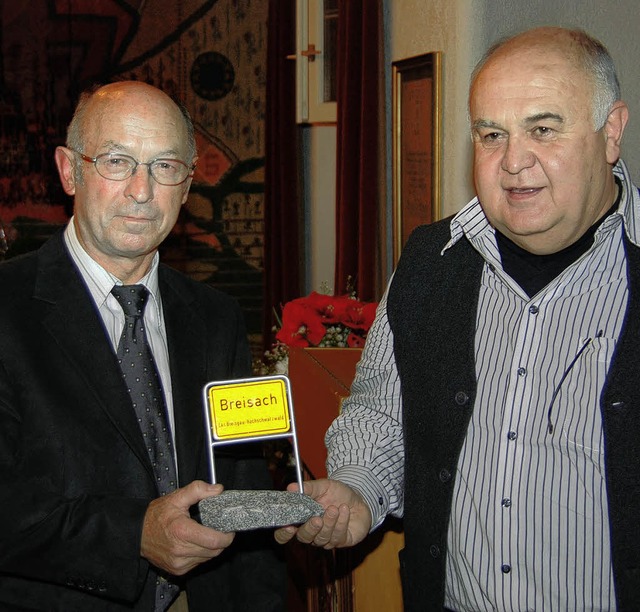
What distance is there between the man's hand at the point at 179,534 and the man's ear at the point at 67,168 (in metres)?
0.71

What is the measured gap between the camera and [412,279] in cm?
191

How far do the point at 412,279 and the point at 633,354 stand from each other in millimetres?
515

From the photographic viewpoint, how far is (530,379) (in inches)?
65.9

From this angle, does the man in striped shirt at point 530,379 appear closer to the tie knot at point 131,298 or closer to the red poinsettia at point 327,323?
the tie knot at point 131,298

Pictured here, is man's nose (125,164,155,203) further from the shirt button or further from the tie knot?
the shirt button

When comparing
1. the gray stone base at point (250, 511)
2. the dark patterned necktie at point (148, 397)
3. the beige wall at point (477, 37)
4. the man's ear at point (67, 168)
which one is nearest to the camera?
the gray stone base at point (250, 511)

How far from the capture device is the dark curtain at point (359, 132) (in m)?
4.09

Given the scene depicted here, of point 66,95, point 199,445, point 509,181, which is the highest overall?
point 66,95

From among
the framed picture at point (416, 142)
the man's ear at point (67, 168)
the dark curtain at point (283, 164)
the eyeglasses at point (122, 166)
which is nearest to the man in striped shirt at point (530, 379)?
the eyeglasses at point (122, 166)

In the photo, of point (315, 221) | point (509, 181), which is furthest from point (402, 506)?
point (315, 221)

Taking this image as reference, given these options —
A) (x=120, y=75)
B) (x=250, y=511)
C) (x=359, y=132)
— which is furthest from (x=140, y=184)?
(x=120, y=75)

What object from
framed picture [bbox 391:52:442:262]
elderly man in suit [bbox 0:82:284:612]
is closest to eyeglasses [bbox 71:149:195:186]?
elderly man in suit [bbox 0:82:284:612]

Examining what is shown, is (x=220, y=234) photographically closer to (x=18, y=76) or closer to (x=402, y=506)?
(x=18, y=76)

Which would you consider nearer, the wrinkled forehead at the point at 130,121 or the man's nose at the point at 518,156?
the man's nose at the point at 518,156
